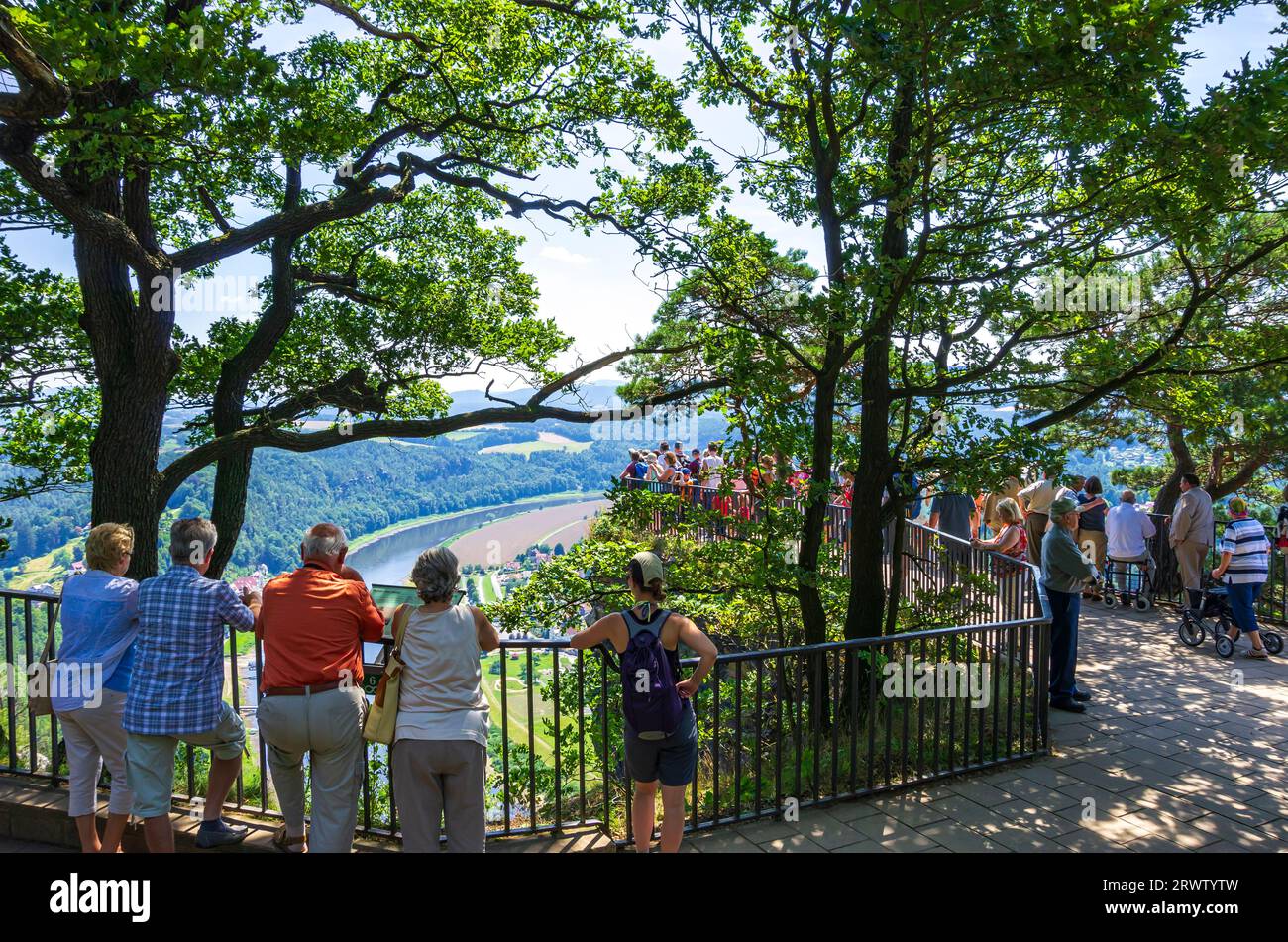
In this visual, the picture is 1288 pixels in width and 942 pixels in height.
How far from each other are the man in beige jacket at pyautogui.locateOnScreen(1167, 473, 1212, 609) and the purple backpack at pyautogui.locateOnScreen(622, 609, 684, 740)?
29.6 ft

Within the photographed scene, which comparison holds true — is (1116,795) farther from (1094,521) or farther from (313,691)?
(1094,521)

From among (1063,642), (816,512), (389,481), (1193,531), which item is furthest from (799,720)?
(389,481)

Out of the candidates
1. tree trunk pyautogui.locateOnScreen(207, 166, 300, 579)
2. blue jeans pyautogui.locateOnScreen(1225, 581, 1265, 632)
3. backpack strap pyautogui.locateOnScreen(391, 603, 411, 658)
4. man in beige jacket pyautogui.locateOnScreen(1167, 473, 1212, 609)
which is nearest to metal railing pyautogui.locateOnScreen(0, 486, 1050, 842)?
backpack strap pyautogui.locateOnScreen(391, 603, 411, 658)

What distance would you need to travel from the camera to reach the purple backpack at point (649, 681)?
420 centimetres

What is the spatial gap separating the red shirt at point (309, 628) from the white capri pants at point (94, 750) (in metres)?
0.95

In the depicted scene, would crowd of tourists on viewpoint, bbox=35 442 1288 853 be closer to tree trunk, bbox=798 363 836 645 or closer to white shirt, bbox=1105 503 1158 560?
tree trunk, bbox=798 363 836 645

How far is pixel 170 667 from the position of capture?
406cm

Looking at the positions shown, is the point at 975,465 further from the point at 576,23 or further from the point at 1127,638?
the point at 576,23

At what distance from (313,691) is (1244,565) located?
9729 mm

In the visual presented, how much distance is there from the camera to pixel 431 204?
53.5ft

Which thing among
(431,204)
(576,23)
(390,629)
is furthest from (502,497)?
(390,629)

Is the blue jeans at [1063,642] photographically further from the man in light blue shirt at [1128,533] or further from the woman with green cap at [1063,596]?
the man in light blue shirt at [1128,533]

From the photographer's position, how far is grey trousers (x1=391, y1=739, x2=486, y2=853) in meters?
3.81

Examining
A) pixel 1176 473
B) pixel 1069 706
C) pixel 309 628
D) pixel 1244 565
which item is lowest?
pixel 1069 706
